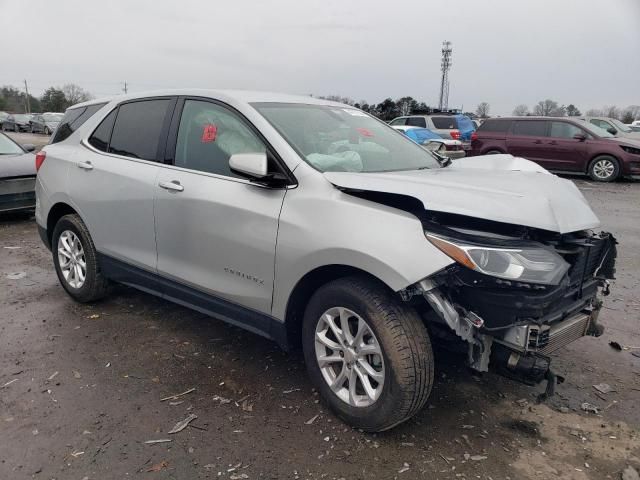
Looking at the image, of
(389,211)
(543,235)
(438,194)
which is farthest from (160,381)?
(543,235)

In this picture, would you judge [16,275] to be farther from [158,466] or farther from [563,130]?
[563,130]

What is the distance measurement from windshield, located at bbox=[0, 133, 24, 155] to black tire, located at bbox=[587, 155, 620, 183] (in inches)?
→ 523

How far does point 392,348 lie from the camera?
2.51 metres

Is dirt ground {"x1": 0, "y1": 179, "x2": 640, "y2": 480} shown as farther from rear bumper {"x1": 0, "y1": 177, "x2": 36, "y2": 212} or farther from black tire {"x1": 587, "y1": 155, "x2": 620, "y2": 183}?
black tire {"x1": 587, "y1": 155, "x2": 620, "y2": 183}

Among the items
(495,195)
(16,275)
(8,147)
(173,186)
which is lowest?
(16,275)

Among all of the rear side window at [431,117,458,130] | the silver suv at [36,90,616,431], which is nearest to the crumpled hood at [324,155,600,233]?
the silver suv at [36,90,616,431]

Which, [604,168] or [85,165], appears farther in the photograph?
[604,168]

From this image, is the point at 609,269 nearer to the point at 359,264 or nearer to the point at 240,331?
the point at 359,264

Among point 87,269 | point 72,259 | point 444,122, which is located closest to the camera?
point 87,269

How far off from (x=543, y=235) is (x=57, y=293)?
4.33 meters

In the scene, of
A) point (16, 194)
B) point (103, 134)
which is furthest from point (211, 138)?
point (16, 194)

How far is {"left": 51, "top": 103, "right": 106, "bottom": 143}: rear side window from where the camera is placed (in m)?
→ 4.52

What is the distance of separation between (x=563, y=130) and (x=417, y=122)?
216 inches

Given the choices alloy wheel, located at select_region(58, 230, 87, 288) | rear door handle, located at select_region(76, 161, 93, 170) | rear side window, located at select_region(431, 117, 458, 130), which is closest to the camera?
rear door handle, located at select_region(76, 161, 93, 170)
